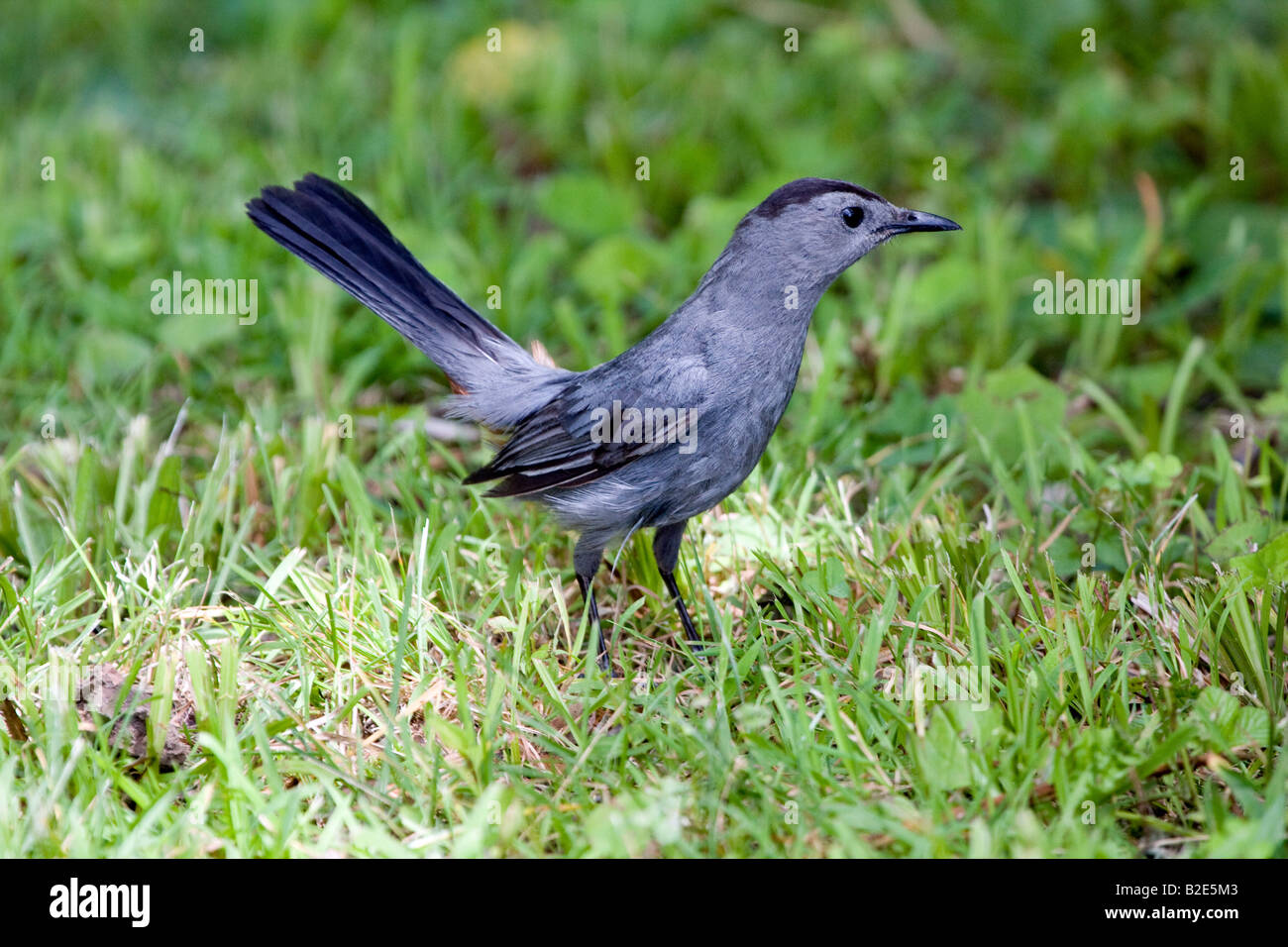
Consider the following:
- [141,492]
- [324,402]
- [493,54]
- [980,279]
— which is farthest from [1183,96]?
[141,492]

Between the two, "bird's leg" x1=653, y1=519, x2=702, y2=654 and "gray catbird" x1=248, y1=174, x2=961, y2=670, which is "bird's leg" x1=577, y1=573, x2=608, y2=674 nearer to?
"gray catbird" x1=248, y1=174, x2=961, y2=670

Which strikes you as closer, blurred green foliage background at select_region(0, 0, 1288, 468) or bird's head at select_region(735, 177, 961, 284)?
bird's head at select_region(735, 177, 961, 284)

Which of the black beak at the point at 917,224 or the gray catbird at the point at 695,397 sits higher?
the black beak at the point at 917,224

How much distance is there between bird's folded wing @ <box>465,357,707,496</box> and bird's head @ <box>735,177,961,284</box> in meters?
0.39

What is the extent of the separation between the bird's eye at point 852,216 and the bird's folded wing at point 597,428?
0.58m

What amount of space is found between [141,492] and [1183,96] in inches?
218

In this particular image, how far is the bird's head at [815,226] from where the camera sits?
11.8 feet

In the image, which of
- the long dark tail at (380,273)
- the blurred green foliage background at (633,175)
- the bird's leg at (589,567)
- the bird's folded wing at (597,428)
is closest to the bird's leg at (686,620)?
the bird's leg at (589,567)

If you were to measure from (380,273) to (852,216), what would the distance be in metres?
1.43

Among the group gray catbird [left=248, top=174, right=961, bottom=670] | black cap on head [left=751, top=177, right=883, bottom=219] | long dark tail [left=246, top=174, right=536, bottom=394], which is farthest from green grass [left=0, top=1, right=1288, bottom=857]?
black cap on head [left=751, top=177, right=883, bottom=219]

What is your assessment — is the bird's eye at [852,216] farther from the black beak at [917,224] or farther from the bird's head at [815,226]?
the black beak at [917,224]

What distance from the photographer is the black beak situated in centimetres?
373

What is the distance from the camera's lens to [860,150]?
6.75 meters

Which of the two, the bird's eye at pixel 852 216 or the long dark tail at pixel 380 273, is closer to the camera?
the bird's eye at pixel 852 216
